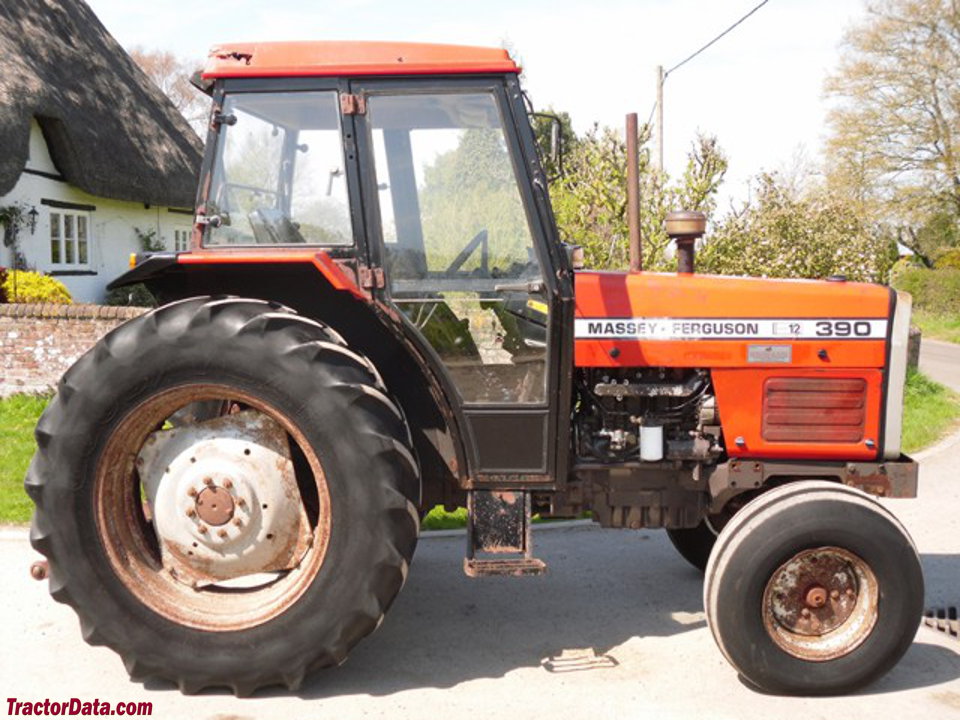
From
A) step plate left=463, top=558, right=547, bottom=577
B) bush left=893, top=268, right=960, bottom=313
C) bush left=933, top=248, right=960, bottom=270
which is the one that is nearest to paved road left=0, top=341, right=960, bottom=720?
step plate left=463, top=558, right=547, bottom=577

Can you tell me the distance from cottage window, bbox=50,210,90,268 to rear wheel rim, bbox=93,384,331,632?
13.1 m

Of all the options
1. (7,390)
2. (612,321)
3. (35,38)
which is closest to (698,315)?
(612,321)

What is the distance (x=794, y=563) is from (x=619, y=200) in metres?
7.57

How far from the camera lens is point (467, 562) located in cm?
405

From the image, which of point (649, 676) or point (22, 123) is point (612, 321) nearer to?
point (649, 676)

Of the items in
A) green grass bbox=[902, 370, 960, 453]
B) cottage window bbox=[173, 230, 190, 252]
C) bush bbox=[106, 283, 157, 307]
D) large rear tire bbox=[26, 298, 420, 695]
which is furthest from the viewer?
cottage window bbox=[173, 230, 190, 252]

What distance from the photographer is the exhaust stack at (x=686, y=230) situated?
174 inches

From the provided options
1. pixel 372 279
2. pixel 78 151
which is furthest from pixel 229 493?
pixel 78 151

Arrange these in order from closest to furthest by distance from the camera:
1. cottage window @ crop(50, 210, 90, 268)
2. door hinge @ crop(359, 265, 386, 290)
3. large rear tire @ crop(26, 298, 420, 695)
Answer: large rear tire @ crop(26, 298, 420, 695), door hinge @ crop(359, 265, 386, 290), cottage window @ crop(50, 210, 90, 268)

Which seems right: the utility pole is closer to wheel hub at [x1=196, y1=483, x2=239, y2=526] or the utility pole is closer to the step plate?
the step plate

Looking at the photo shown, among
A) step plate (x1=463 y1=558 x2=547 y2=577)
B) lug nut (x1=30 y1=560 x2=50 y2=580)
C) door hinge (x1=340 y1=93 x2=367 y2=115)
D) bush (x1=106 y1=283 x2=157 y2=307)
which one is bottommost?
bush (x1=106 y1=283 x2=157 y2=307)

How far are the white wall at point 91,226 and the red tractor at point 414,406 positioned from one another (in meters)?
11.7

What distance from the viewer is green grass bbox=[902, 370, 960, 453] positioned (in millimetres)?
9381

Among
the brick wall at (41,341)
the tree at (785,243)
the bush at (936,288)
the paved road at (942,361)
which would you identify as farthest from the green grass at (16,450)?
the bush at (936,288)
